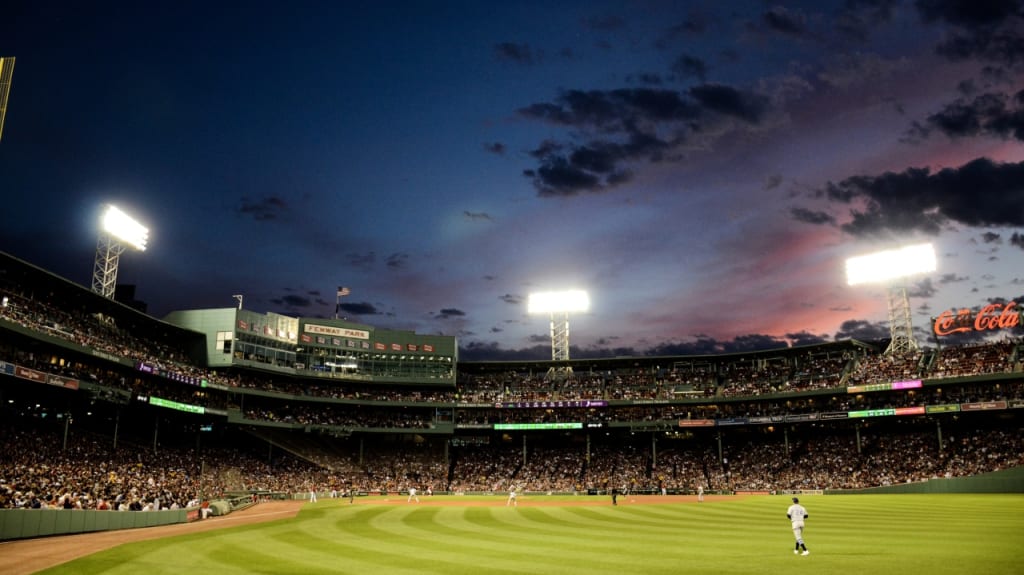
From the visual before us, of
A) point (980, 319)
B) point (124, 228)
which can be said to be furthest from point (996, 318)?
point (124, 228)

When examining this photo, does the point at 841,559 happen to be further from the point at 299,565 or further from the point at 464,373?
the point at 464,373

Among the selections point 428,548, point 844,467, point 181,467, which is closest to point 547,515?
point 428,548

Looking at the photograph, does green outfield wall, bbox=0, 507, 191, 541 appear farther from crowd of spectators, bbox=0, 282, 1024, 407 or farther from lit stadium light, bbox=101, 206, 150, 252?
lit stadium light, bbox=101, 206, 150, 252

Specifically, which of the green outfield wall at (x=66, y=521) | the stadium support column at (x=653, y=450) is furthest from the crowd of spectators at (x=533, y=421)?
the green outfield wall at (x=66, y=521)

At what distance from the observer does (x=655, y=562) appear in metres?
18.2

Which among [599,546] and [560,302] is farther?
[560,302]

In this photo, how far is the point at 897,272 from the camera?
72.6 meters

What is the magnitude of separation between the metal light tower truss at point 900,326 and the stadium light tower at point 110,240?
79220 millimetres

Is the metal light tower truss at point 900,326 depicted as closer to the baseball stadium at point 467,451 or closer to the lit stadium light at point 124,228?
the baseball stadium at point 467,451

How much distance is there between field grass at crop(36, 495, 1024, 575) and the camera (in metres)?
17.4

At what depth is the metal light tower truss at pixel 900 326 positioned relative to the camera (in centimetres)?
7456

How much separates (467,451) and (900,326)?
2109 inches

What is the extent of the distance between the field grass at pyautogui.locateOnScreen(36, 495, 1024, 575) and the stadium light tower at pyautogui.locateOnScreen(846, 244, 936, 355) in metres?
42.8

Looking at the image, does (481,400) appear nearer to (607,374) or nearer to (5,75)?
(607,374)
